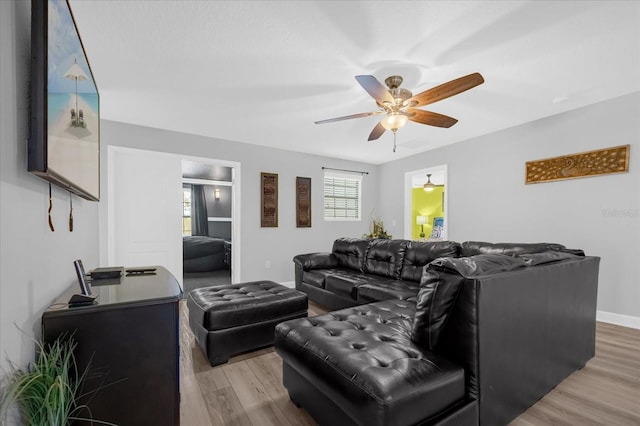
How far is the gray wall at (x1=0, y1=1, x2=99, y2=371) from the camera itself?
2.76 feet

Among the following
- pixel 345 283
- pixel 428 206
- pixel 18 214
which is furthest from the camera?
pixel 428 206

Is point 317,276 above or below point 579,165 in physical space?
below

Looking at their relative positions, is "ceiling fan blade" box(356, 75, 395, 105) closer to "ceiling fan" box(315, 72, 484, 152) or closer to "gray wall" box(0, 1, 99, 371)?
"ceiling fan" box(315, 72, 484, 152)

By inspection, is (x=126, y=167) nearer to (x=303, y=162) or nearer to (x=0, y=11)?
(x=303, y=162)

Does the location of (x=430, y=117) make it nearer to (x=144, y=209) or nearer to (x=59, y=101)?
(x=59, y=101)

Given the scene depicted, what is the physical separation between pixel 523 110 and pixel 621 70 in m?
0.90

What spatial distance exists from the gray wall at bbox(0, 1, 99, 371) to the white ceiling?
3.71 ft

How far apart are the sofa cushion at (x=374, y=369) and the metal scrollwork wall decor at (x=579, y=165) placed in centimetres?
319

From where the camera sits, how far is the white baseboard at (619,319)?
295 cm

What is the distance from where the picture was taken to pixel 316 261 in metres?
4.04

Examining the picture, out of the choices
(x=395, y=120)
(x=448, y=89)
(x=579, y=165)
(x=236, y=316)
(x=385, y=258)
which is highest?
(x=448, y=89)

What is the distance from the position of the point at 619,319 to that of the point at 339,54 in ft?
13.1

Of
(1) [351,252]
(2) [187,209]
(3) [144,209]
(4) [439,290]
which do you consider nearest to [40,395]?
(4) [439,290]

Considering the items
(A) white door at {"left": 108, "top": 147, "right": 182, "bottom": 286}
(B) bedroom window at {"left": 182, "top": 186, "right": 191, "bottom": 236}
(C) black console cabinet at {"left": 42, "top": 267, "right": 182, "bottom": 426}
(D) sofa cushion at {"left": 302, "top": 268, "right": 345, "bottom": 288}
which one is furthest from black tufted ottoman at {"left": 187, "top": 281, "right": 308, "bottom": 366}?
(B) bedroom window at {"left": 182, "top": 186, "right": 191, "bottom": 236}
